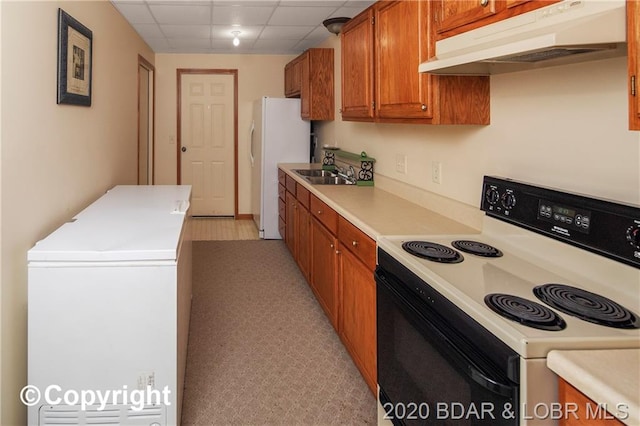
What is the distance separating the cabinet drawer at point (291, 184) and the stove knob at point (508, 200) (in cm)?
279

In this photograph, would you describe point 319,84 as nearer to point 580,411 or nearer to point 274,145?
point 274,145

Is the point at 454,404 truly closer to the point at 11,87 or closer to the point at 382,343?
the point at 382,343

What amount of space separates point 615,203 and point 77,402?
6.24 ft

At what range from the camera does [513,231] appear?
5.92 feet

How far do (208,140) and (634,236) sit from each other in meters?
6.12

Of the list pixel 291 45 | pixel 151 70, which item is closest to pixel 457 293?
pixel 291 45

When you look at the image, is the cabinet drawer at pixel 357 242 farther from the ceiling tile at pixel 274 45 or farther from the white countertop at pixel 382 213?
the ceiling tile at pixel 274 45

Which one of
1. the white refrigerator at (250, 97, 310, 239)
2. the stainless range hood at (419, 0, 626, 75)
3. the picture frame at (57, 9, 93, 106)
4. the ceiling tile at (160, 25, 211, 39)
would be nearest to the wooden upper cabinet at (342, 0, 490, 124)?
the stainless range hood at (419, 0, 626, 75)

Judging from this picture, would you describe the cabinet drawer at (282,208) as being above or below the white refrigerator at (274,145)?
below

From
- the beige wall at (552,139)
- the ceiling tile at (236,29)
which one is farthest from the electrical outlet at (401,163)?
the ceiling tile at (236,29)

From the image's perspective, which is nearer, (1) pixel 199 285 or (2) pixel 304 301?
(2) pixel 304 301

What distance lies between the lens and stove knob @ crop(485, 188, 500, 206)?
6.15ft

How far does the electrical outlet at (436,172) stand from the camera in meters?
2.60

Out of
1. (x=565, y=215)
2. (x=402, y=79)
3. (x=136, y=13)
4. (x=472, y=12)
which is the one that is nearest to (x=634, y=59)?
(x=565, y=215)
